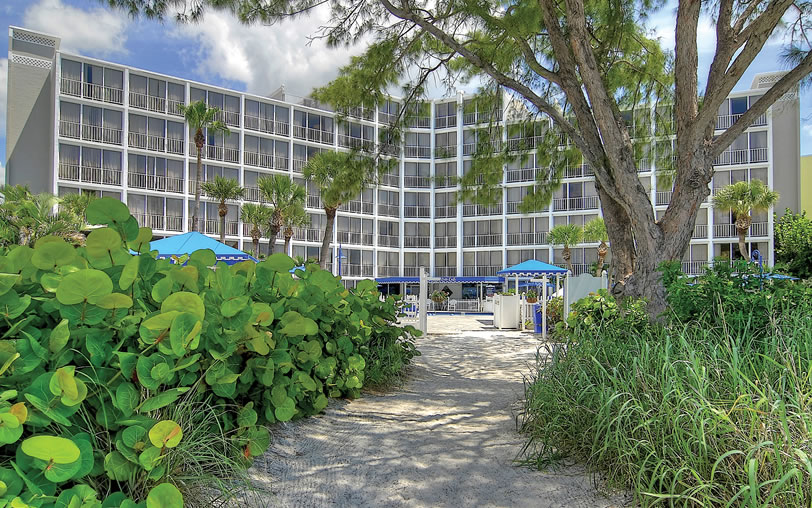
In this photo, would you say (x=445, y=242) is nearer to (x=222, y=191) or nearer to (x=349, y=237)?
(x=349, y=237)

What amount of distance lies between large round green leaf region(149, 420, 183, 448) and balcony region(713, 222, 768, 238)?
3907 centimetres

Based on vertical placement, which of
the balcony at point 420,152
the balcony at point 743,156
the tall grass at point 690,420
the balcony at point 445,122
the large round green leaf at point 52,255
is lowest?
the tall grass at point 690,420

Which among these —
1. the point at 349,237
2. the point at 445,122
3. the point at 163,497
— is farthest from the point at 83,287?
the point at 445,122

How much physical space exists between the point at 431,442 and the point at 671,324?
2288 millimetres

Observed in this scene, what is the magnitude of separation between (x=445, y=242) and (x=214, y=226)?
18116mm

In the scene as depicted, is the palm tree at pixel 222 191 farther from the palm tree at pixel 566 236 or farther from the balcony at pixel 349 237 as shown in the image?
the palm tree at pixel 566 236

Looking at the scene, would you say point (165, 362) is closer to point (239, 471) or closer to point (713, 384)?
point (239, 471)


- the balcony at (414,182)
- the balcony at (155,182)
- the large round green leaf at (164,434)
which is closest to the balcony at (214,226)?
the balcony at (155,182)

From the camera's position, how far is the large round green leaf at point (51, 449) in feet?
5.43

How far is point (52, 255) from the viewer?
221cm

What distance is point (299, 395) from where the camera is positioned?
12.5 feet

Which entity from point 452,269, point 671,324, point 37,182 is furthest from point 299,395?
point 452,269

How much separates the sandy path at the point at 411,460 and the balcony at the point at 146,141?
32.0 meters

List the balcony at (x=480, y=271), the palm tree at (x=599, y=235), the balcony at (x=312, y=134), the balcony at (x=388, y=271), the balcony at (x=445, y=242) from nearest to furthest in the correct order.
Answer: the palm tree at (x=599, y=235) < the balcony at (x=312, y=134) < the balcony at (x=480, y=271) < the balcony at (x=388, y=271) < the balcony at (x=445, y=242)
